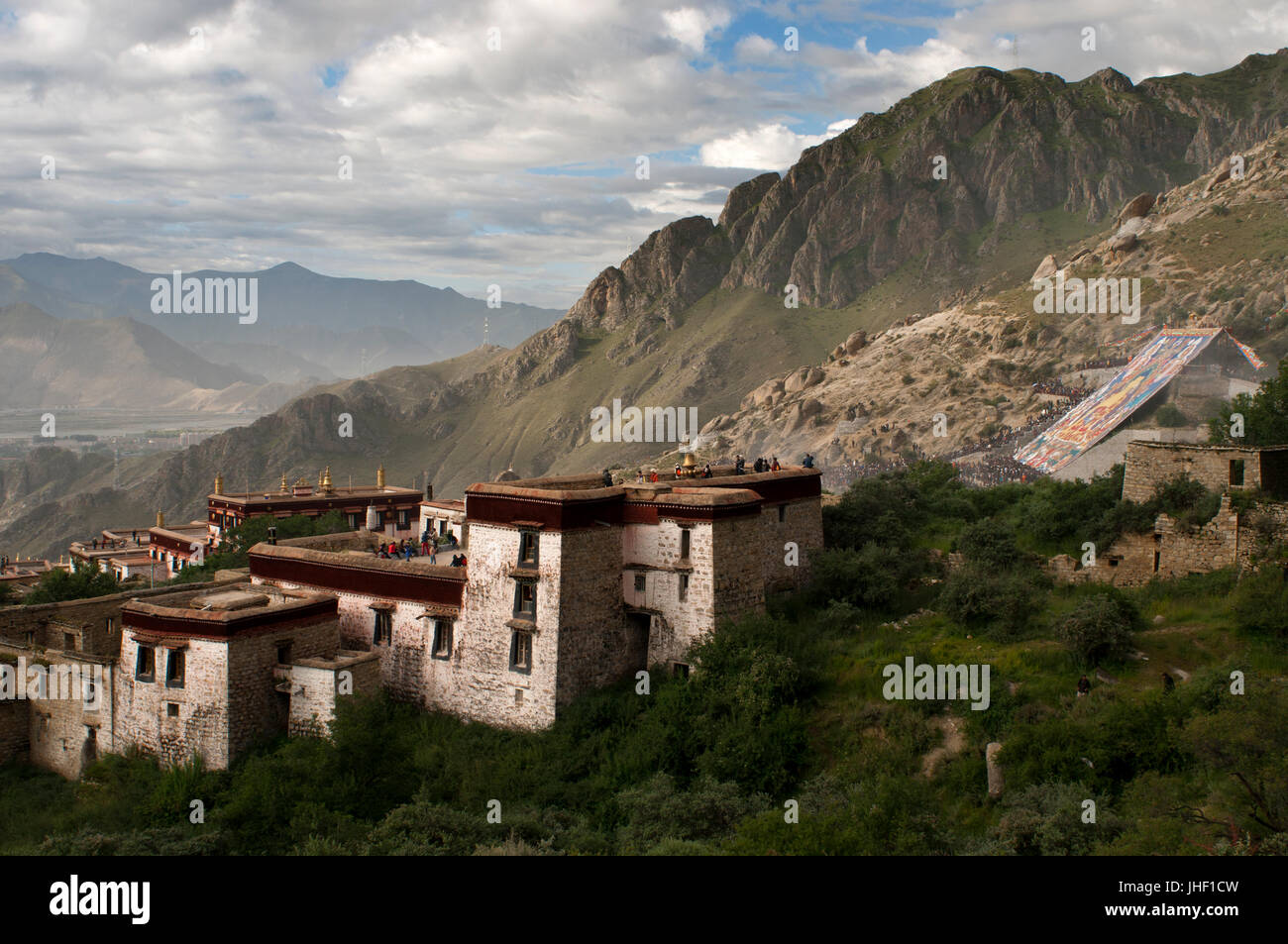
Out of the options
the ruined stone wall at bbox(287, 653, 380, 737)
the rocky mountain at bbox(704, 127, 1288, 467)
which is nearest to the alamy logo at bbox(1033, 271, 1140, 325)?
the rocky mountain at bbox(704, 127, 1288, 467)

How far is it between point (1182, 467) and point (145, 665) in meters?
28.6

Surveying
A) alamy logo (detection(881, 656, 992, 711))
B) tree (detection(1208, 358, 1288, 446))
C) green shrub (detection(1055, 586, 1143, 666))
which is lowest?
alamy logo (detection(881, 656, 992, 711))

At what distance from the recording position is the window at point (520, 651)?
25359 millimetres

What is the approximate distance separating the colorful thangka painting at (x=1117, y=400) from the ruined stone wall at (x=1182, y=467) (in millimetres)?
23946

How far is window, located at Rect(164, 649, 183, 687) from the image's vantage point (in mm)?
24641

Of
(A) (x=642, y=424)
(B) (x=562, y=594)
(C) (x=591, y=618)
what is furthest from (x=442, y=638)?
(A) (x=642, y=424)

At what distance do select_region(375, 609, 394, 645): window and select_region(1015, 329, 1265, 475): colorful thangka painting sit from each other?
1492 inches

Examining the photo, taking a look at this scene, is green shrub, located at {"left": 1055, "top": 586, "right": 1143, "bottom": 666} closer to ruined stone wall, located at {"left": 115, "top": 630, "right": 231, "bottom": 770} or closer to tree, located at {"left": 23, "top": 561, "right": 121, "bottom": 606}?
ruined stone wall, located at {"left": 115, "top": 630, "right": 231, "bottom": 770}

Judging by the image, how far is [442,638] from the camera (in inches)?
1065

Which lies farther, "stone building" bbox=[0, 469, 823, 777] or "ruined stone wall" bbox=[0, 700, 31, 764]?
"ruined stone wall" bbox=[0, 700, 31, 764]

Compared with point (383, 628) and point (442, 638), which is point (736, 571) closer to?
point (442, 638)

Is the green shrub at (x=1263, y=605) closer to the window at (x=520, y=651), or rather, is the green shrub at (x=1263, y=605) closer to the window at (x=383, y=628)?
the window at (x=520, y=651)
